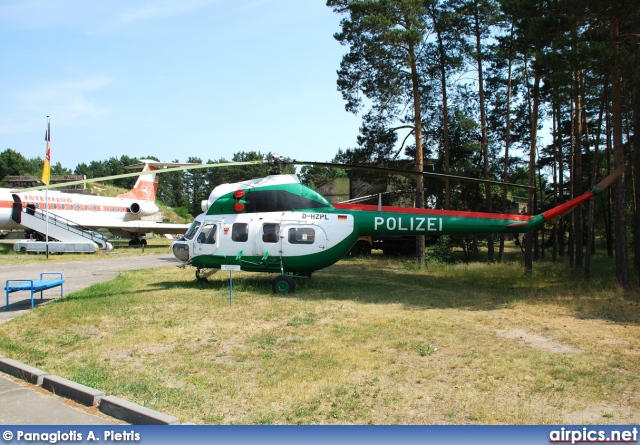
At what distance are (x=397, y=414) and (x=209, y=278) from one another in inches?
416

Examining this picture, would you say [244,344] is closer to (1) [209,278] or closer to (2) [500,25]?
(1) [209,278]

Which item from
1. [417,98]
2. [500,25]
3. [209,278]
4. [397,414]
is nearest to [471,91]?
[500,25]

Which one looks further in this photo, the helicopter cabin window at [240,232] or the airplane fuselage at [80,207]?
the airplane fuselage at [80,207]

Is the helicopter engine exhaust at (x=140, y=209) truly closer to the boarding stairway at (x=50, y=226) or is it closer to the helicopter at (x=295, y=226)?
the boarding stairway at (x=50, y=226)

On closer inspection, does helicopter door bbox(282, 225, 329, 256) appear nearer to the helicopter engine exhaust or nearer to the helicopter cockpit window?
the helicopter cockpit window

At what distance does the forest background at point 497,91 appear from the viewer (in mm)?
12008

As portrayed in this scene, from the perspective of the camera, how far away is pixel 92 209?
30234mm

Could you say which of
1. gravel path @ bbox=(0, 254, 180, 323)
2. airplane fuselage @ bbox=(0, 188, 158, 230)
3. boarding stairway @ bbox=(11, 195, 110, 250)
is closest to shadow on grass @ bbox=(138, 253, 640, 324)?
gravel path @ bbox=(0, 254, 180, 323)

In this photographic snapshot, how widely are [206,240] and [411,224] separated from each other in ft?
17.9

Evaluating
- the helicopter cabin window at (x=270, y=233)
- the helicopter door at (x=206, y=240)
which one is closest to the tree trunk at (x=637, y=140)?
the helicopter cabin window at (x=270, y=233)

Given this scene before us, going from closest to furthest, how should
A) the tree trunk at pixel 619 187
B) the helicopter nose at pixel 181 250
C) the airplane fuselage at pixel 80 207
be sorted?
the tree trunk at pixel 619 187 < the helicopter nose at pixel 181 250 < the airplane fuselage at pixel 80 207

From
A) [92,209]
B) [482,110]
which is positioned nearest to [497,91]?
[482,110]
